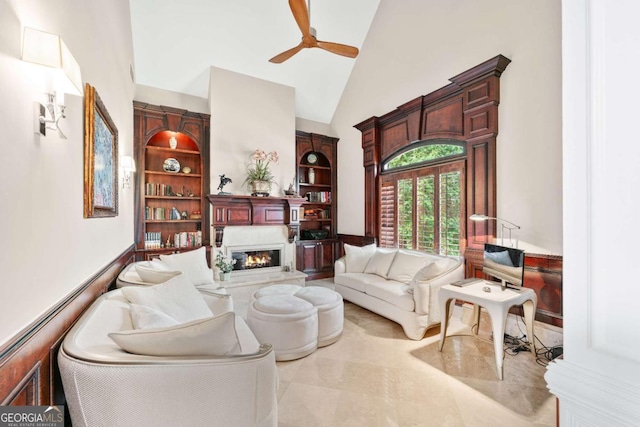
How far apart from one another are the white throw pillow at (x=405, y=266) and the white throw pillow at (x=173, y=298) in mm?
2474

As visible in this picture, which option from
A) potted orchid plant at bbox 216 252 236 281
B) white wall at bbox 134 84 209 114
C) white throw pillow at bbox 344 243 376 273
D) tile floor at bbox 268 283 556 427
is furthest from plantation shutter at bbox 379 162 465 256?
white wall at bbox 134 84 209 114

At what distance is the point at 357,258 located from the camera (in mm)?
4301

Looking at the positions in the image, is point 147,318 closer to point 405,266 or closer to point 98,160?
point 98,160

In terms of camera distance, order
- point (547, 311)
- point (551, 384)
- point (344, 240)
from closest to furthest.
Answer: point (551, 384) → point (547, 311) → point (344, 240)

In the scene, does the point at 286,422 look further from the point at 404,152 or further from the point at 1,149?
the point at 404,152

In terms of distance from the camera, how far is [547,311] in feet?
8.77

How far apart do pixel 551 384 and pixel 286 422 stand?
1.61 meters

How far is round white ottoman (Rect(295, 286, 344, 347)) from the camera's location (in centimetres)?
274

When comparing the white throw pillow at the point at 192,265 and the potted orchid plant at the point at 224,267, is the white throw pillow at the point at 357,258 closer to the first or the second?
the potted orchid plant at the point at 224,267

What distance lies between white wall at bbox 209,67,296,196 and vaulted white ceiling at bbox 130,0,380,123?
23 cm

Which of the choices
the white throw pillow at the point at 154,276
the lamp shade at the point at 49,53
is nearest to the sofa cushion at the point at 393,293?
the white throw pillow at the point at 154,276

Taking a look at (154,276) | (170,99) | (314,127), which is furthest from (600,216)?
(314,127)

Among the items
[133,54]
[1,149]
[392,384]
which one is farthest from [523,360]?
[133,54]

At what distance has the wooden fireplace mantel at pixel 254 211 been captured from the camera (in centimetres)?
461
